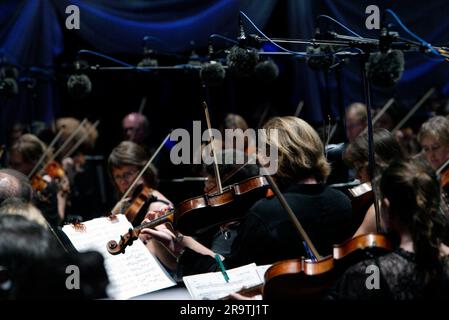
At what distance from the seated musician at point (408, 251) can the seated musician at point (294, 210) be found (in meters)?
0.46

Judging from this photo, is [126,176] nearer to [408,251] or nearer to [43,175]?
[43,175]

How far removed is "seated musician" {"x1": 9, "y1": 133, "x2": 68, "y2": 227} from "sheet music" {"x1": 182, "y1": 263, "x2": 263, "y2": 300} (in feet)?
8.19

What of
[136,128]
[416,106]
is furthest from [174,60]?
[416,106]

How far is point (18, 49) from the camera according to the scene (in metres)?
5.52

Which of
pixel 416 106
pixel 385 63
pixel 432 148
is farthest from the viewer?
pixel 416 106

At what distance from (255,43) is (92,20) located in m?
2.35

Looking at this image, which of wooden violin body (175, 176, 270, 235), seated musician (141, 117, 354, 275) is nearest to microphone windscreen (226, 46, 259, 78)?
seated musician (141, 117, 354, 275)

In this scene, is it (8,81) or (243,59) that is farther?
(8,81)

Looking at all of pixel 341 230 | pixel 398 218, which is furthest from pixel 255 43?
pixel 398 218

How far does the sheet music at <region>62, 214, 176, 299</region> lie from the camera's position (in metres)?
2.73

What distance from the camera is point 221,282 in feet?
8.27

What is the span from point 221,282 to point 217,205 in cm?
64

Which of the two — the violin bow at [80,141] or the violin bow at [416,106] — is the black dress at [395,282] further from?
the violin bow at [80,141]
